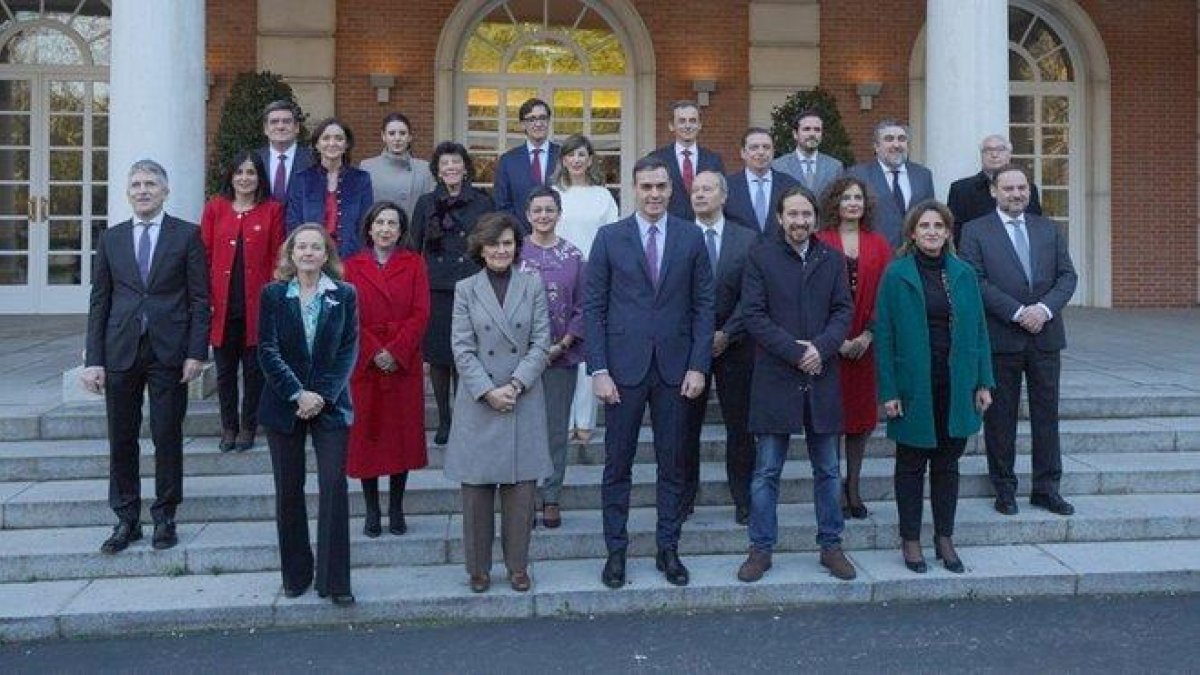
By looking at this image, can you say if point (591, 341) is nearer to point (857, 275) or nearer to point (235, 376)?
point (857, 275)

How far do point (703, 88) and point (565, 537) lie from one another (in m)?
9.96

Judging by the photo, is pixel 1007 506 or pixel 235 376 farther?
pixel 235 376

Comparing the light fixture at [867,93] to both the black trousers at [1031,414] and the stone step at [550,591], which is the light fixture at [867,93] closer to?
the black trousers at [1031,414]

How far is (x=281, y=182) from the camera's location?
6715 mm

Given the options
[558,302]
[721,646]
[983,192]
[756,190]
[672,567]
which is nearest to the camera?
[721,646]

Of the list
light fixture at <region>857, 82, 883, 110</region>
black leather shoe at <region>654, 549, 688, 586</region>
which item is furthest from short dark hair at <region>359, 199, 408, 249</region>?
light fixture at <region>857, 82, 883, 110</region>

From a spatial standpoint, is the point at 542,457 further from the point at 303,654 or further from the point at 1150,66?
the point at 1150,66

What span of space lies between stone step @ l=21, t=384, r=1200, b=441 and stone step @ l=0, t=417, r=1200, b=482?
0.05 metres

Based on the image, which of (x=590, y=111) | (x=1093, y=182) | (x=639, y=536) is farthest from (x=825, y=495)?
(x=1093, y=182)

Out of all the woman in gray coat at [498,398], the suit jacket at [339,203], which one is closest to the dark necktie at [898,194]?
the woman in gray coat at [498,398]

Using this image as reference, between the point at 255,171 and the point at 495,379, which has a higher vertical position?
the point at 255,171

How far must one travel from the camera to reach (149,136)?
7797mm

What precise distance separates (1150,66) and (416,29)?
10369mm

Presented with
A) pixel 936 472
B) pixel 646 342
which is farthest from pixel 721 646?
pixel 936 472
